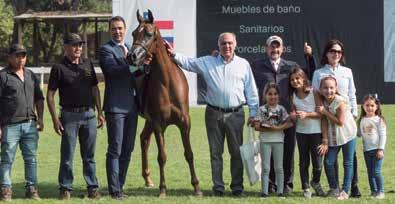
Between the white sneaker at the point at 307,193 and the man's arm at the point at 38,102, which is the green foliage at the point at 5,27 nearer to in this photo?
the man's arm at the point at 38,102

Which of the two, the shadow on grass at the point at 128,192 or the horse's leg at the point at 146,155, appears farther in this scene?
the horse's leg at the point at 146,155

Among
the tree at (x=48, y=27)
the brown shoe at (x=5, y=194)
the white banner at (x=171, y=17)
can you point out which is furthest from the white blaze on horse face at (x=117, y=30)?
the tree at (x=48, y=27)

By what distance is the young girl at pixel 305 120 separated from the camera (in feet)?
26.3

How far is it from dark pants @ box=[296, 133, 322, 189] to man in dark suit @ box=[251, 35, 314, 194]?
0.81 ft

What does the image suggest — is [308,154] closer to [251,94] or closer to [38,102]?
[251,94]

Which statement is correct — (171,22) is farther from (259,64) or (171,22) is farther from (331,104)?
(331,104)

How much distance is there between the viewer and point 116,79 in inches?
318

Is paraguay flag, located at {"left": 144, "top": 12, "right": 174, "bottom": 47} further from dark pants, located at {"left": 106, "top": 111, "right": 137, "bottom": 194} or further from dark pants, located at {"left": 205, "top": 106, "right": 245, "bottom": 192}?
dark pants, located at {"left": 106, "top": 111, "right": 137, "bottom": 194}

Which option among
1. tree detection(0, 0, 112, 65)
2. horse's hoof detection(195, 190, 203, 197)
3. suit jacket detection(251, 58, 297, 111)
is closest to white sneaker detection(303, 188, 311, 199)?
suit jacket detection(251, 58, 297, 111)

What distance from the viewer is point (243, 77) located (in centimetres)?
833

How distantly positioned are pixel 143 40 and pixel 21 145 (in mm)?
1936

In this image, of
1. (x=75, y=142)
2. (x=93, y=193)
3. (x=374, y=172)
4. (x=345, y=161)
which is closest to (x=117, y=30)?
(x=75, y=142)

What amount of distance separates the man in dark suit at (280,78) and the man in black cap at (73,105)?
207 cm

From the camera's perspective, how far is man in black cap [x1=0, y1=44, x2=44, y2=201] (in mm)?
7945
